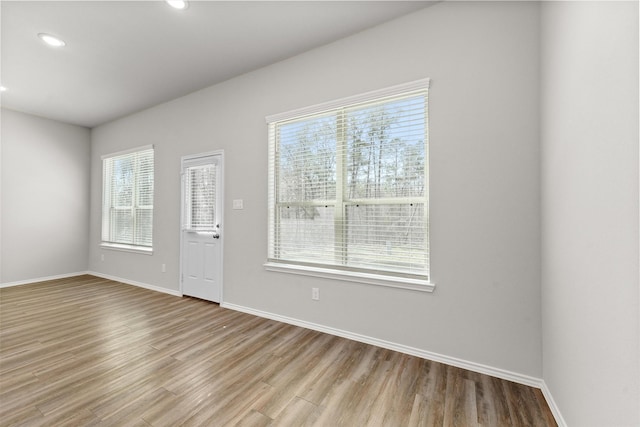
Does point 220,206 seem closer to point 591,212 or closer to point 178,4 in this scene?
point 178,4

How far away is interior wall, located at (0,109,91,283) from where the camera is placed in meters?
4.63

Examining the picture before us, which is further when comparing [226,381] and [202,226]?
[202,226]

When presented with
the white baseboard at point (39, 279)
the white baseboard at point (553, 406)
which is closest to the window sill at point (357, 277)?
the white baseboard at point (553, 406)

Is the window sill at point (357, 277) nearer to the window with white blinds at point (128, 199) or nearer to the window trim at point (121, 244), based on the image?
the window trim at point (121, 244)

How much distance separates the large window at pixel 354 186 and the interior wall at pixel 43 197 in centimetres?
486

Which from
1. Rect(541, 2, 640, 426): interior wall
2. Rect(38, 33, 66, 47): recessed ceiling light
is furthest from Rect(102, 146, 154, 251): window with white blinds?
Rect(541, 2, 640, 426): interior wall

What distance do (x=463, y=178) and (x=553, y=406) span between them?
5.22 feet

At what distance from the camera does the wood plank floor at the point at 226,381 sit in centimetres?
162

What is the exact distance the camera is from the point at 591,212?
4.18 ft

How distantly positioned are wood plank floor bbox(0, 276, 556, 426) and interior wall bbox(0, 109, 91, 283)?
2.42 meters

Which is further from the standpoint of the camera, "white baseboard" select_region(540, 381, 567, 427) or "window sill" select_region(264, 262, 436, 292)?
"window sill" select_region(264, 262, 436, 292)

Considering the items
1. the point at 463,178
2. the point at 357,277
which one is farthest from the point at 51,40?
the point at 463,178

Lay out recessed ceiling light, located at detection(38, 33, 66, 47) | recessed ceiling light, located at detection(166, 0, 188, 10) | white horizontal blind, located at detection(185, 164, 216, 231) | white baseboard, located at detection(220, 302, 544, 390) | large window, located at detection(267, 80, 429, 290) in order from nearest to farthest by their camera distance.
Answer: white baseboard, located at detection(220, 302, 544, 390)
recessed ceiling light, located at detection(166, 0, 188, 10)
large window, located at detection(267, 80, 429, 290)
recessed ceiling light, located at detection(38, 33, 66, 47)
white horizontal blind, located at detection(185, 164, 216, 231)

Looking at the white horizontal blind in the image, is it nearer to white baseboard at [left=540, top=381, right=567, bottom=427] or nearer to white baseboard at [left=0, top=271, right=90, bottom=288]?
white baseboard at [left=0, top=271, right=90, bottom=288]
